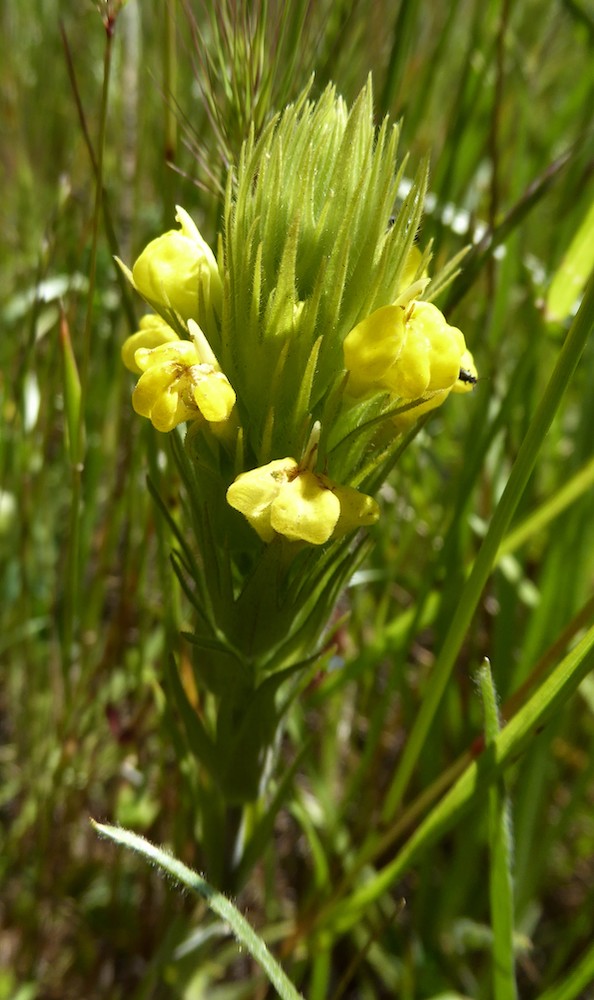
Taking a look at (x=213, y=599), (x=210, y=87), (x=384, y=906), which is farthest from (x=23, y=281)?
(x=384, y=906)

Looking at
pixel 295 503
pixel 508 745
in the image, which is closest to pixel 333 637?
pixel 508 745

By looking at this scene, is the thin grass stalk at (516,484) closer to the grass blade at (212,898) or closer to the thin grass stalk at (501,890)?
the thin grass stalk at (501,890)

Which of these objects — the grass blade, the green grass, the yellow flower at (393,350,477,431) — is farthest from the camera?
the green grass

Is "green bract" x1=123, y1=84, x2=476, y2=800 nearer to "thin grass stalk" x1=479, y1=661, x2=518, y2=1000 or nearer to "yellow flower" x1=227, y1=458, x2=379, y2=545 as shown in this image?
"yellow flower" x1=227, y1=458, x2=379, y2=545

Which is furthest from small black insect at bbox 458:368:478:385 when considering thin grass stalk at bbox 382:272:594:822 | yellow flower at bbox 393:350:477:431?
thin grass stalk at bbox 382:272:594:822

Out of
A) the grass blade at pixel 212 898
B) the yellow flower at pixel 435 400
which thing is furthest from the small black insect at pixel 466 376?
the grass blade at pixel 212 898

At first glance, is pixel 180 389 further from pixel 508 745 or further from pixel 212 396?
pixel 508 745
